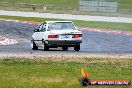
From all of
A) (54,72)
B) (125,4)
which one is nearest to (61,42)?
(54,72)

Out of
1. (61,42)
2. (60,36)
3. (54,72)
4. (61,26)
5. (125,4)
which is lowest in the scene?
(125,4)

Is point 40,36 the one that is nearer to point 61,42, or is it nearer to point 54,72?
point 61,42

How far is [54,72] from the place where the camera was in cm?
1217

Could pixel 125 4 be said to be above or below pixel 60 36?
below

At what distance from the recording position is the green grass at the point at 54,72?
33.3ft

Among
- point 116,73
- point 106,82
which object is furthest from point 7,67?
point 106,82

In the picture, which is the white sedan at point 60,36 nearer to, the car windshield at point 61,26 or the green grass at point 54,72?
the car windshield at point 61,26

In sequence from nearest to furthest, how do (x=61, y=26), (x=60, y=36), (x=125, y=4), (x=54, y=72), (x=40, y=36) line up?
(x=54, y=72)
(x=60, y=36)
(x=61, y=26)
(x=40, y=36)
(x=125, y=4)

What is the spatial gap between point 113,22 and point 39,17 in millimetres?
8994

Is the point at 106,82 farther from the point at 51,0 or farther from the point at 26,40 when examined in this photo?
the point at 51,0

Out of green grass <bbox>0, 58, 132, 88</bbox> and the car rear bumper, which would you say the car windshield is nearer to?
the car rear bumper

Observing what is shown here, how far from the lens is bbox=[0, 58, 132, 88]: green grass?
1014 cm

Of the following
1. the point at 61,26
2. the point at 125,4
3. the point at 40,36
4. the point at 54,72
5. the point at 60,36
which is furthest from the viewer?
the point at 125,4

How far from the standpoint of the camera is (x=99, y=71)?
41.5 feet
